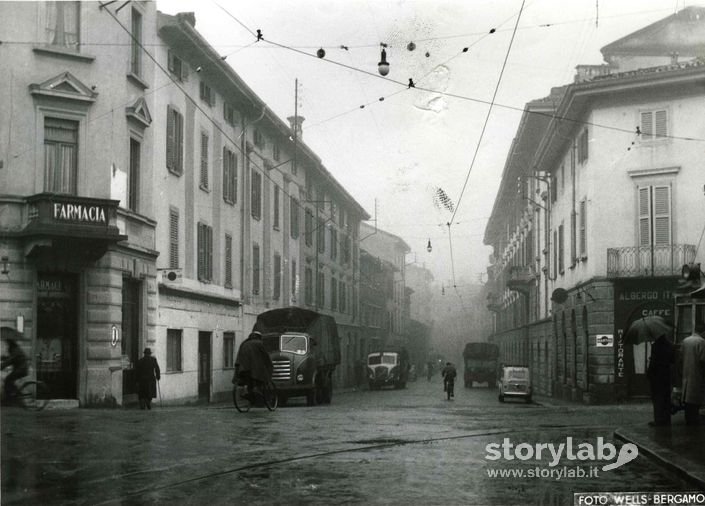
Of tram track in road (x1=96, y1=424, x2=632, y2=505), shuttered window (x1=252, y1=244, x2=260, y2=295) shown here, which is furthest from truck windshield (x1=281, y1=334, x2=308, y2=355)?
tram track in road (x1=96, y1=424, x2=632, y2=505)

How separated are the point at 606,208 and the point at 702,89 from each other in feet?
14.1

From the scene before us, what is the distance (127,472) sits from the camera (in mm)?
9477

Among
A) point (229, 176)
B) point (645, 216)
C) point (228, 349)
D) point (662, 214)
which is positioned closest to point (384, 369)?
point (228, 349)

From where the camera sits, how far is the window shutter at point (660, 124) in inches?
1059

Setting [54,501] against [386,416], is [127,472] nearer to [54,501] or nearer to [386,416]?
[54,501]

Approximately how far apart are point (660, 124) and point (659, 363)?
14.7 meters

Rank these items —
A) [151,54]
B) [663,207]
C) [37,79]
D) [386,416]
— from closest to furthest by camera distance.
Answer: [386,416] < [37,79] < [151,54] < [663,207]

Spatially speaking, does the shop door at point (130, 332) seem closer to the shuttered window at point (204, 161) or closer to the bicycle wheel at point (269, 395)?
the bicycle wheel at point (269, 395)

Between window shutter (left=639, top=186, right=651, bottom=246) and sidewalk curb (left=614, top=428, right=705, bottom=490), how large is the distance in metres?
15.4

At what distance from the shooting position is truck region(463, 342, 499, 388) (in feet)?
181

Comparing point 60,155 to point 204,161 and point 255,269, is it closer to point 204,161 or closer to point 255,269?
point 204,161

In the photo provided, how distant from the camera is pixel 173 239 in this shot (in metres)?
26.8

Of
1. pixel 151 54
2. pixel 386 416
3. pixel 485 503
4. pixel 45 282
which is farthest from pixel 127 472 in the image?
pixel 151 54

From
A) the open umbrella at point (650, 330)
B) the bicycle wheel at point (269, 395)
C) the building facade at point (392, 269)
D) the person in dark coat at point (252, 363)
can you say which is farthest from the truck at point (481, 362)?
the open umbrella at point (650, 330)
